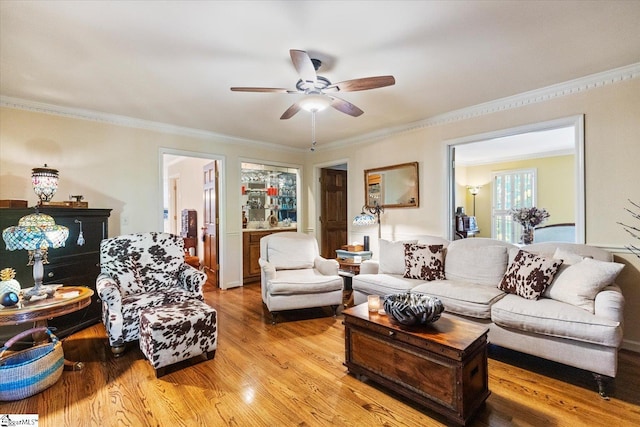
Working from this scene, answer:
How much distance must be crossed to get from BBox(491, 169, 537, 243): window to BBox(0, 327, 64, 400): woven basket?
7988mm

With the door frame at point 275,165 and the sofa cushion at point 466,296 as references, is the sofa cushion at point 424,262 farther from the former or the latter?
the door frame at point 275,165

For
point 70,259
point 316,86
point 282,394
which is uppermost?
point 316,86

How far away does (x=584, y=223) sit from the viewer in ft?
9.36

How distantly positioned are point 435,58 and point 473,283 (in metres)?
2.16

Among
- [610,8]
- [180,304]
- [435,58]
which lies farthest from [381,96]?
[180,304]

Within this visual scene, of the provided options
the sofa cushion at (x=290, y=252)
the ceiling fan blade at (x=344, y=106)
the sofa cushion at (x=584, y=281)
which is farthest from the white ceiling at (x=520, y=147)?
the sofa cushion at (x=290, y=252)

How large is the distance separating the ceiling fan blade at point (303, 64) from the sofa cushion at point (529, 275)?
2427 millimetres

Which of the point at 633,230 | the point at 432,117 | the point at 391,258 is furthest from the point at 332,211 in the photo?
the point at 633,230

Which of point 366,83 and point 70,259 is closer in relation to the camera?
point 366,83

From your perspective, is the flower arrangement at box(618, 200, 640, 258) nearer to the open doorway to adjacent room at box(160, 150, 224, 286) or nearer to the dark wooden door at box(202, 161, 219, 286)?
the open doorway to adjacent room at box(160, 150, 224, 286)

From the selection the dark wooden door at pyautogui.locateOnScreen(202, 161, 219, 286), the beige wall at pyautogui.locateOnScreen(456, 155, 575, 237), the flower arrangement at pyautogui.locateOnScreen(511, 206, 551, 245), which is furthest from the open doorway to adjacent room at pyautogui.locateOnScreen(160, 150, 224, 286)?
the beige wall at pyautogui.locateOnScreen(456, 155, 575, 237)

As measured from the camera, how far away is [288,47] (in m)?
2.22

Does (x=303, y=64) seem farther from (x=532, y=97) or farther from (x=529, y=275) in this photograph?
(x=532, y=97)

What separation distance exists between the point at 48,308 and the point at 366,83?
9.19 ft
